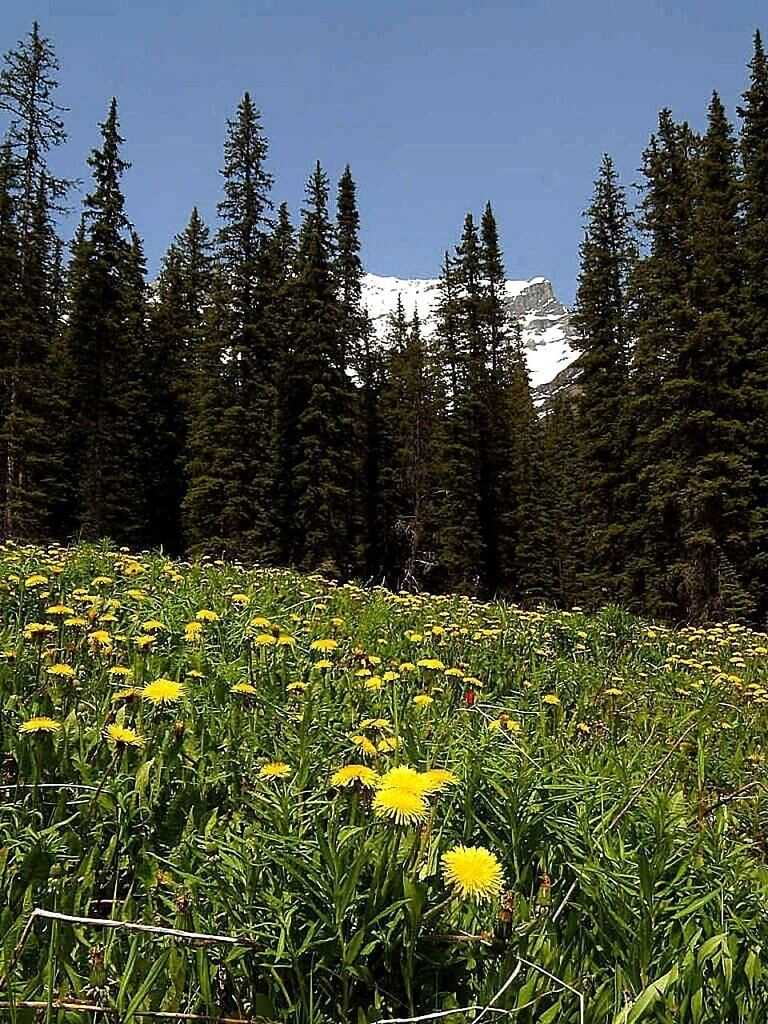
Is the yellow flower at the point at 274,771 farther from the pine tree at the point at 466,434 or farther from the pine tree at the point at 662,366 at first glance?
the pine tree at the point at 466,434

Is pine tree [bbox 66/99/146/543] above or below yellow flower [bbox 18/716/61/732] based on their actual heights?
above

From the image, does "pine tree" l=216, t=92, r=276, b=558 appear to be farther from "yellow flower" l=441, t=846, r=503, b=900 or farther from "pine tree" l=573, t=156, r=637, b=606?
"yellow flower" l=441, t=846, r=503, b=900

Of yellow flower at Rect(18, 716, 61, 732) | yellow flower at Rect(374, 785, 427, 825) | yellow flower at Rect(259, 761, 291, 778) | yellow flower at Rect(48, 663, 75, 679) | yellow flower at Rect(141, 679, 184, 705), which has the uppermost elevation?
yellow flower at Rect(48, 663, 75, 679)

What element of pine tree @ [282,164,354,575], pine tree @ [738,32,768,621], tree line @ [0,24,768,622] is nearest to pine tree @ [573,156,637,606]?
tree line @ [0,24,768,622]

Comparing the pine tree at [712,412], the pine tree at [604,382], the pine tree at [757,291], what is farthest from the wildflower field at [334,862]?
the pine tree at [604,382]

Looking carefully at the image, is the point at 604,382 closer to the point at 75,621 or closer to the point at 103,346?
the point at 103,346

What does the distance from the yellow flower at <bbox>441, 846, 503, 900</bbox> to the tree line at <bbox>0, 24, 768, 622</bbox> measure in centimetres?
1753

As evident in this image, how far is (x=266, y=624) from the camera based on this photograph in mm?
3508

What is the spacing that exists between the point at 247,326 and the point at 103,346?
197 inches

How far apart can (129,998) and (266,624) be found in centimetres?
228

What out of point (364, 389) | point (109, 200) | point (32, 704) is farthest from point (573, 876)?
point (364, 389)

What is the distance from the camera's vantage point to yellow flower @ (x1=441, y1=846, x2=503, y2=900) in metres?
1.22

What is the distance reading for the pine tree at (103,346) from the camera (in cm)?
2444

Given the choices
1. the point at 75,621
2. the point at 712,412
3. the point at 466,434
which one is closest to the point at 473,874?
the point at 75,621
